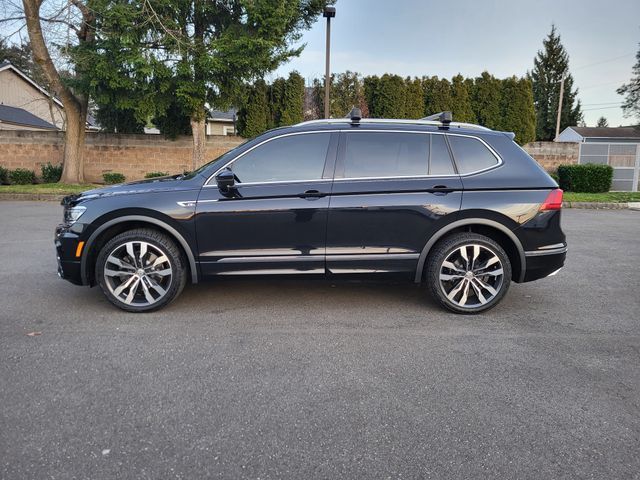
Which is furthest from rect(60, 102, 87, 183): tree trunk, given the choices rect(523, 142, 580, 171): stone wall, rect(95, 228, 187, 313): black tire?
rect(523, 142, 580, 171): stone wall

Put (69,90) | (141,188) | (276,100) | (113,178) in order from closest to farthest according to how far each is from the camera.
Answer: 1. (141,188)
2. (69,90)
3. (113,178)
4. (276,100)

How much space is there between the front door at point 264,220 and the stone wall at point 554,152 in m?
17.1

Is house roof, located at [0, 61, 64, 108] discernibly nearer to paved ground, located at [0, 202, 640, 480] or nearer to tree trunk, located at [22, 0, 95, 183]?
tree trunk, located at [22, 0, 95, 183]

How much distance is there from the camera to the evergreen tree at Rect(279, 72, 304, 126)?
17.9m

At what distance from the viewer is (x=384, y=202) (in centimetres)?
430

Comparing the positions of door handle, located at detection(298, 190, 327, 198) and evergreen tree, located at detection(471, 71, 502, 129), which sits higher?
evergreen tree, located at detection(471, 71, 502, 129)

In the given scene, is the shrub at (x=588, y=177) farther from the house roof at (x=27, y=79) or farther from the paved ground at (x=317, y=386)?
the house roof at (x=27, y=79)

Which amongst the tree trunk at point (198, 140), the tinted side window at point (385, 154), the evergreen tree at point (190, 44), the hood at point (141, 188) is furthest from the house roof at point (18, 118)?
the tinted side window at point (385, 154)

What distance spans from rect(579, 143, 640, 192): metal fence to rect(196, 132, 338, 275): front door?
59.9 feet

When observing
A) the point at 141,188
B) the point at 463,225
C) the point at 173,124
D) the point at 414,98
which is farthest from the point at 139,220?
the point at 414,98

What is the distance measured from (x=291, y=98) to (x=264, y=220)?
1464 centimetres

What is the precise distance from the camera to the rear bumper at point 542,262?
4414 millimetres

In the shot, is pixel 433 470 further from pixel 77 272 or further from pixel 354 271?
pixel 77 272

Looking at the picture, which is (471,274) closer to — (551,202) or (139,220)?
(551,202)
